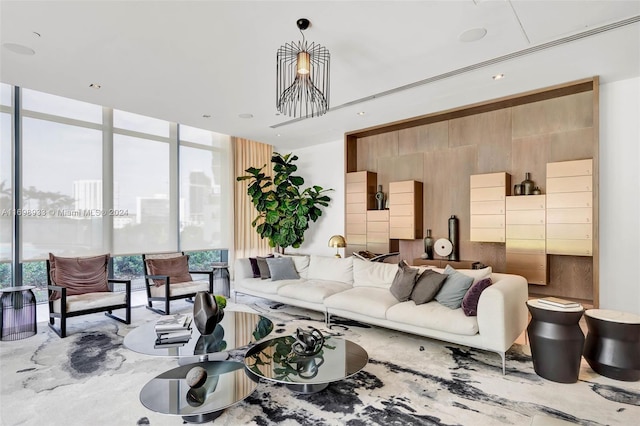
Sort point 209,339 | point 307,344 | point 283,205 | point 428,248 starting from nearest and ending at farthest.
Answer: point 307,344 → point 209,339 → point 428,248 → point 283,205

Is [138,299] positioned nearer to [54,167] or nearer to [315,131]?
[54,167]

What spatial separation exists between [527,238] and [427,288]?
207 cm

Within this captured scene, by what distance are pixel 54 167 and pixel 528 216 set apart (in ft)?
22.4

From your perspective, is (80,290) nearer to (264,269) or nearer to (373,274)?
(264,269)

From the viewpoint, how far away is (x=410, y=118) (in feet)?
18.3

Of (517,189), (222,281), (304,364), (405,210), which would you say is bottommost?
(222,281)

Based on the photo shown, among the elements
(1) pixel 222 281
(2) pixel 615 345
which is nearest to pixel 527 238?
(2) pixel 615 345

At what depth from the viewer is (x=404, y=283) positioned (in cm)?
371

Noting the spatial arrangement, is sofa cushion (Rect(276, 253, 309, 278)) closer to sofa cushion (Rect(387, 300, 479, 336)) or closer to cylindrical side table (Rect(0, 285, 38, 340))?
sofa cushion (Rect(387, 300, 479, 336))

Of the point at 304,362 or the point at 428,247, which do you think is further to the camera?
the point at 428,247

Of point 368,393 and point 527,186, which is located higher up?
point 527,186

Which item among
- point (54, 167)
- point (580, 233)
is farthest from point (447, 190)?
point (54, 167)

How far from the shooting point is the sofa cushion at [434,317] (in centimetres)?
298

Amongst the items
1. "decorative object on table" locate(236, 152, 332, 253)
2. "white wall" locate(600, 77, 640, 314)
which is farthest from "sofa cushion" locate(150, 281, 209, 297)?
"white wall" locate(600, 77, 640, 314)
